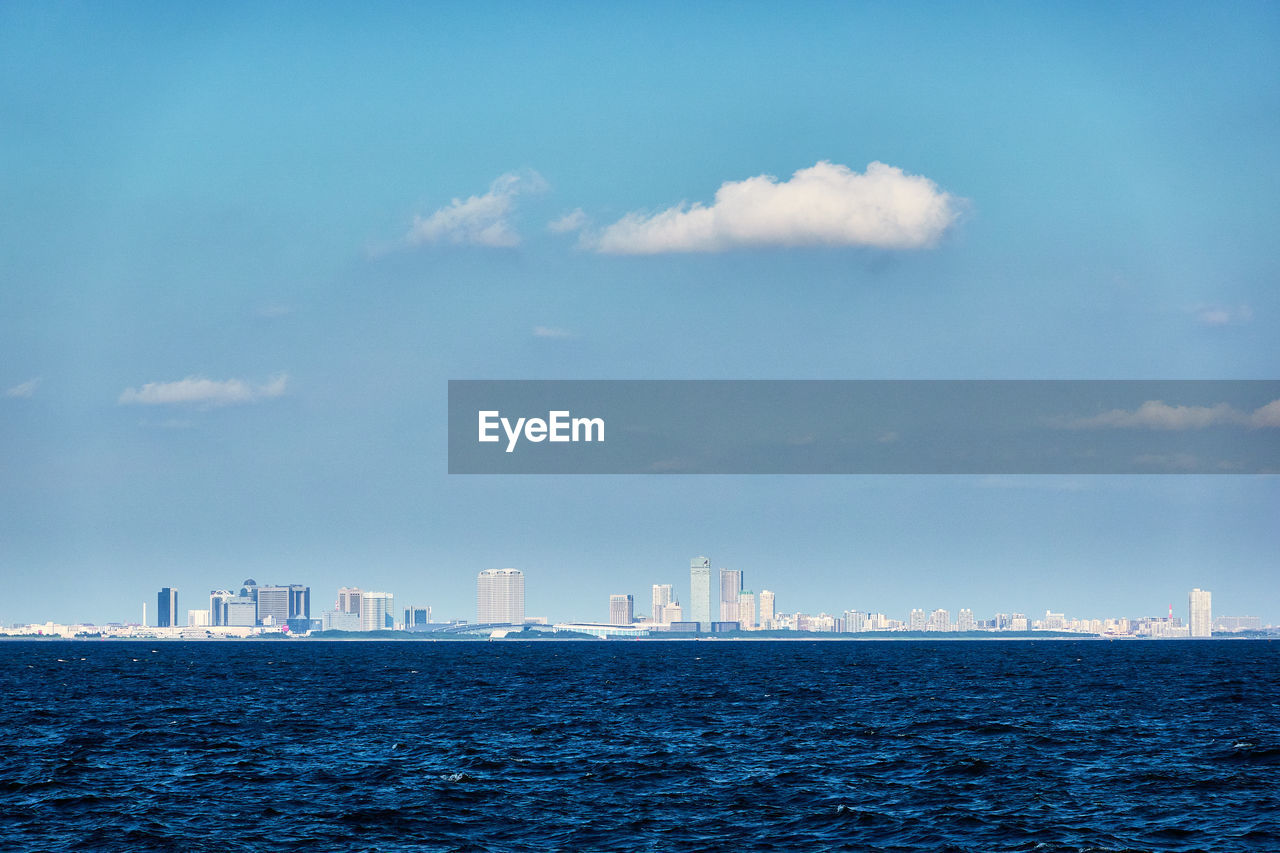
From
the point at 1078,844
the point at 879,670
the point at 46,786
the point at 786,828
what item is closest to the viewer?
the point at 1078,844

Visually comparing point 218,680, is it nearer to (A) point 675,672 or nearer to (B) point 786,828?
(A) point 675,672

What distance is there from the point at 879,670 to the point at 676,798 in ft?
395

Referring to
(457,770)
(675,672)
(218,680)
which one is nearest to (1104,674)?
(675,672)

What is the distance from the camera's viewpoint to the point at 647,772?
61.3 m

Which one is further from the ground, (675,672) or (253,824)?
(253,824)

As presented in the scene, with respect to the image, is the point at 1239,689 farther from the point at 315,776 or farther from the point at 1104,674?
the point at 315,776

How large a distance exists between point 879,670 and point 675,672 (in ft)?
87.7

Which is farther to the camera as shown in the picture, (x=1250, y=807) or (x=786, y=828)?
(x=1250, y=807)

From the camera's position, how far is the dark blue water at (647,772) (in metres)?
47.5

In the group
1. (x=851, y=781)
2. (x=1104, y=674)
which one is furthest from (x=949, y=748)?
(x=1104, y=674)

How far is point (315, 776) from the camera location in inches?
2378

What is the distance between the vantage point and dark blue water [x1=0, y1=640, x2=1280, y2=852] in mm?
47469

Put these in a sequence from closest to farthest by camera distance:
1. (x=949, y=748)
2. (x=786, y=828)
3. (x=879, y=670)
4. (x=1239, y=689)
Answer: (x=786, y=828) < (x=949, y=748) < (x=1239, y=689) < (x=879, y=670)

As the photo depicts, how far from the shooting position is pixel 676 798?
2137 inches
